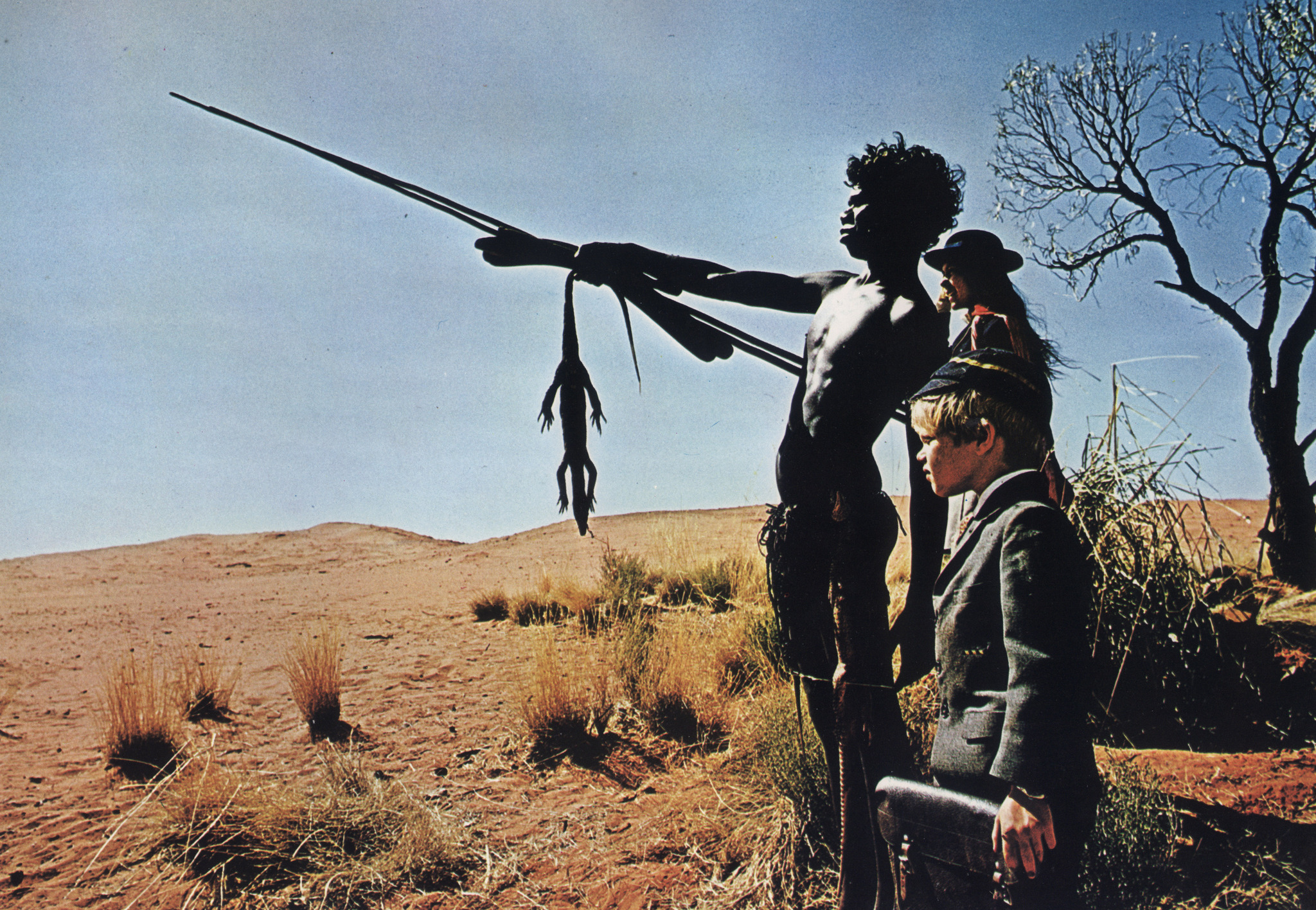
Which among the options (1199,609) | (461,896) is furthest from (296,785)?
(1199,609)

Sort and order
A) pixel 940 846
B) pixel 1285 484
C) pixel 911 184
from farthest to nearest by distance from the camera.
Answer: pixel 1285 484, pixel 911 184, pixel 940 846

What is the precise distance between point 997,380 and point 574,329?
136 cm

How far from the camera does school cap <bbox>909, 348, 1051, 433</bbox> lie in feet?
4.99

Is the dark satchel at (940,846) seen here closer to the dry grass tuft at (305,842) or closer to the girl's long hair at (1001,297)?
the girl's long hair at (1001,297)

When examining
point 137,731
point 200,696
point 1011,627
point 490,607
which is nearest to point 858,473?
point 1011,627

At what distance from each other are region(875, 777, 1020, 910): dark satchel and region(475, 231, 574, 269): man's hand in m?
1.73

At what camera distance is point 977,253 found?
2.24 m

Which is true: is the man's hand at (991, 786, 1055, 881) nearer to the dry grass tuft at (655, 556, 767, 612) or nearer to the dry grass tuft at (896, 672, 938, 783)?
the dry grass tuft at (896, 672, 938, 783)

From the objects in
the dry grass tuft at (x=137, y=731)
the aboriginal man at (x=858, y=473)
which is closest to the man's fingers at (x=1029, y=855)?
the aboriginal man at (x=858, y=473)

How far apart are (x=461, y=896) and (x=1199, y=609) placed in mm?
3842

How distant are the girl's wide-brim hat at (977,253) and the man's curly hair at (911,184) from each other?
5 cm

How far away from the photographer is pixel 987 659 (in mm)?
1469

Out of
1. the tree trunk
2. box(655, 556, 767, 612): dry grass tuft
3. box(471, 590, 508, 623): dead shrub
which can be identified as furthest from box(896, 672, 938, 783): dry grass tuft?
the tree trunk

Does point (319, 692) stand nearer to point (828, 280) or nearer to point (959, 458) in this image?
point (828, 280)
